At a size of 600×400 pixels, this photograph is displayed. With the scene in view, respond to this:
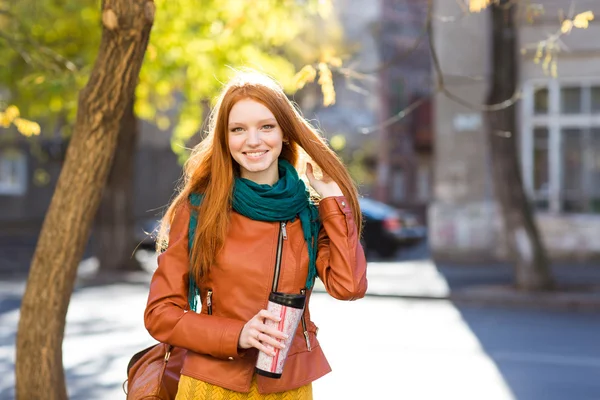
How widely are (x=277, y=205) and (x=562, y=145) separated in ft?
59.7

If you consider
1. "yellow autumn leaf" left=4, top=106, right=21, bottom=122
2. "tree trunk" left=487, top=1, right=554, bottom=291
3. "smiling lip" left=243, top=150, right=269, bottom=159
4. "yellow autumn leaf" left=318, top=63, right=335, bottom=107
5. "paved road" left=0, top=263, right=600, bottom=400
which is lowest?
"paved road" left=0, top=263, right=600, bottom=400

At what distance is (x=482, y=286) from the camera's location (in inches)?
599

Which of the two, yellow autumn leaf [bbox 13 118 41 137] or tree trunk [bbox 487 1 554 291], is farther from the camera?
tree trunk [bbox 487 1 554 291]

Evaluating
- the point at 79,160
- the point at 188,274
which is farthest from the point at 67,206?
the point at 188,274

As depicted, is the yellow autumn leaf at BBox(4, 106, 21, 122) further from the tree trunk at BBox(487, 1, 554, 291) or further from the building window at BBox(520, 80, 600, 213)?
the building window at BBox(520, 80, 600, 213)

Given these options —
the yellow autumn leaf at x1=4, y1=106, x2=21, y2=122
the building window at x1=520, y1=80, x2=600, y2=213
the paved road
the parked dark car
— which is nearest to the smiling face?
the yellow autumn leaf at x1=4, y1=106, x2=21, y2=122

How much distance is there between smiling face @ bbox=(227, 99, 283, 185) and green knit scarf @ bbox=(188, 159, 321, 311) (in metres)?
0.07

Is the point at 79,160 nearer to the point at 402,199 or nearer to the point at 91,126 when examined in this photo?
the point at 91,126

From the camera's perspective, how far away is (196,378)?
9.27 feet

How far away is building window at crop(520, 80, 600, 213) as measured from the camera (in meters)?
19.8

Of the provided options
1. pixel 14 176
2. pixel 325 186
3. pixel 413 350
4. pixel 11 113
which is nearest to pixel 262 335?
pixel 325 186

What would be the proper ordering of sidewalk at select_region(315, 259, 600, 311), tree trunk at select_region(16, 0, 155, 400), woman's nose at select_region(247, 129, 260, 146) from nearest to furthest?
1. woman's nose at select_region(247, 129, 260, 146)
2. tree trunk at select_region(16, 0, 155, 400)
3. sidewalk at select_region(315, 259, 600, 311)

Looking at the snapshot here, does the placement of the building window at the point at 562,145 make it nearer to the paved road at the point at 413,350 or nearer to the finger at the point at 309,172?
the paved road at the point at 413,350

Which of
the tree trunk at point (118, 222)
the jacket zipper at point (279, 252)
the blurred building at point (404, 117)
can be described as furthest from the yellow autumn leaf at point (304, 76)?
the blurred building at point (404, 117)
